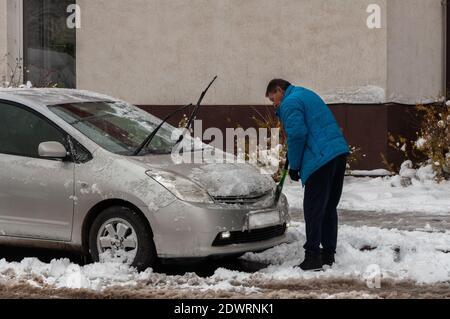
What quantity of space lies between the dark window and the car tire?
7.91 meters

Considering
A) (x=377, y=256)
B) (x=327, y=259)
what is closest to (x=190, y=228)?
(x=327, y=259)

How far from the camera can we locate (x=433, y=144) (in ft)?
37.9

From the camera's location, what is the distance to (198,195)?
6.77 m

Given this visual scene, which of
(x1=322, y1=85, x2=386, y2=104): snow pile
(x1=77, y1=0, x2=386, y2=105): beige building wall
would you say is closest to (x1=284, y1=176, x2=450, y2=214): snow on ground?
(x1=322, y1=85, x2=386, y2=104): snow pile

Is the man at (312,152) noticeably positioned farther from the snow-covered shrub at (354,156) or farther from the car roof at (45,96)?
the snow-covered shrub at (354,156)

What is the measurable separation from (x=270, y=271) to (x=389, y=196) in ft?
14.3

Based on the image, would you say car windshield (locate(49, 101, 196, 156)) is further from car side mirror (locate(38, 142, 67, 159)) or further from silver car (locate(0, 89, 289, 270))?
car side mirror (locate(38, 142, 67, 159))

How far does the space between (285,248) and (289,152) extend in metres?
1.22

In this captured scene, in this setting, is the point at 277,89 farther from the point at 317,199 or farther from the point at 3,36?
the point at 3,36

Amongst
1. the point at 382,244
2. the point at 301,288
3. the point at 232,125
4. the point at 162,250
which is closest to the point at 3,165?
the point at 162,250

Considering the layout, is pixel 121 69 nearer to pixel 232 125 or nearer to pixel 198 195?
pixel 232 125

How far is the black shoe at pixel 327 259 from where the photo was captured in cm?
723

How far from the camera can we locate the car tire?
6699mm

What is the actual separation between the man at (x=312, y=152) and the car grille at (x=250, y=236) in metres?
0.36
